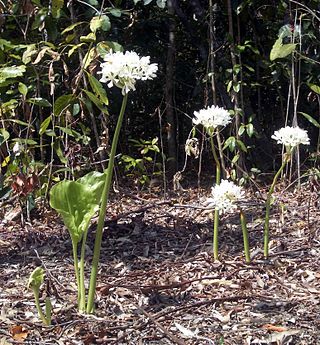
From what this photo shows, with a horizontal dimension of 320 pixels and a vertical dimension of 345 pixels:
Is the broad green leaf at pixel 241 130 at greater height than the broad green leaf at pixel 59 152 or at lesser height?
greater

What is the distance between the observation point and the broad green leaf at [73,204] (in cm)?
285

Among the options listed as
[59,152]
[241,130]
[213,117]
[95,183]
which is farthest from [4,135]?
[241,130]

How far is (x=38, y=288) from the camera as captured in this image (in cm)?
282

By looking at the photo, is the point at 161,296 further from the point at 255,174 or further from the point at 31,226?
the point at 255,174

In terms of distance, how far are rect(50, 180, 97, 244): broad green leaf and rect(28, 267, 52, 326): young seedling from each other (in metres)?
0.20

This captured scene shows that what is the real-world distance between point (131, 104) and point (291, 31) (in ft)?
6.78

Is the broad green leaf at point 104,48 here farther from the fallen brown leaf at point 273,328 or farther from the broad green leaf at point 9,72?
the fallen brown leaf at point 273,328

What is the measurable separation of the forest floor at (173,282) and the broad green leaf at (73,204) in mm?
345

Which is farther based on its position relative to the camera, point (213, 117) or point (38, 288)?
point (213, 117)

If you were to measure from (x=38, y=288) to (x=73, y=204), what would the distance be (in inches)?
14.9

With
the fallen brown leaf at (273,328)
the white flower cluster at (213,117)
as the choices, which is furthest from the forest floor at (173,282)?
the white flower cluster at (213,117)

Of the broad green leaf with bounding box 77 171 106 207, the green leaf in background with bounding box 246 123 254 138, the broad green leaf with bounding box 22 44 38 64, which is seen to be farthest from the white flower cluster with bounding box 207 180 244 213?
the green leaf in background with bounding box 246 123 254 138

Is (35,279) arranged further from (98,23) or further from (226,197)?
(98,23)

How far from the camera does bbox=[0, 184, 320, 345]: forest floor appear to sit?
2797 mm
